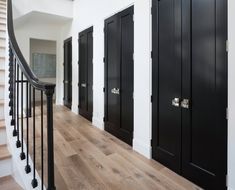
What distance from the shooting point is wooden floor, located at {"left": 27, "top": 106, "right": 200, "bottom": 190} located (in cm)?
206

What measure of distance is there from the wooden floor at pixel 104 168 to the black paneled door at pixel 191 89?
0.21 metres

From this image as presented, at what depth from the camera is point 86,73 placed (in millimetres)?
4918

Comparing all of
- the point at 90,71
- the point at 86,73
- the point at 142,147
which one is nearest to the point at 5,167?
the point at 142,147

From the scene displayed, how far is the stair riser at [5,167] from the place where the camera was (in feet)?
6.13

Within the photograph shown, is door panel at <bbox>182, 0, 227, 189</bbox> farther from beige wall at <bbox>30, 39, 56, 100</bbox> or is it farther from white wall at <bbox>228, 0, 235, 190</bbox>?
beige wall at <bbox>30, 39, 56, 100</bbox>

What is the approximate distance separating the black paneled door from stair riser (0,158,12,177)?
1.80m

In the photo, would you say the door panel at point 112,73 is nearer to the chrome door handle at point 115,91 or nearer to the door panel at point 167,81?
the chrome door handle at point 115,91

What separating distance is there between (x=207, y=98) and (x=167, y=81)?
1.99ft

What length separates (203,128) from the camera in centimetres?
201

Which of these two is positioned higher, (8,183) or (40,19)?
(40,19)

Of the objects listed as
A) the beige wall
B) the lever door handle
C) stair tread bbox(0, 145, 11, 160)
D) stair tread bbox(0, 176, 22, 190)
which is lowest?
stair tread bbox(0, 176, 22, 190)

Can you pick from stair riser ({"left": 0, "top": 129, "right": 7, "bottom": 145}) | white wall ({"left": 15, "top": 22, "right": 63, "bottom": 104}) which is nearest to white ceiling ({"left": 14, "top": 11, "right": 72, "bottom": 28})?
white wall ({"left": 15, "top": 22, "right": 63, "bottom": 104})

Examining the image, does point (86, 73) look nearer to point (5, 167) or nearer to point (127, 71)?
point (127, 71)

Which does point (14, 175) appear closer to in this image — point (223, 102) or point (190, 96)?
point (190, 96)
